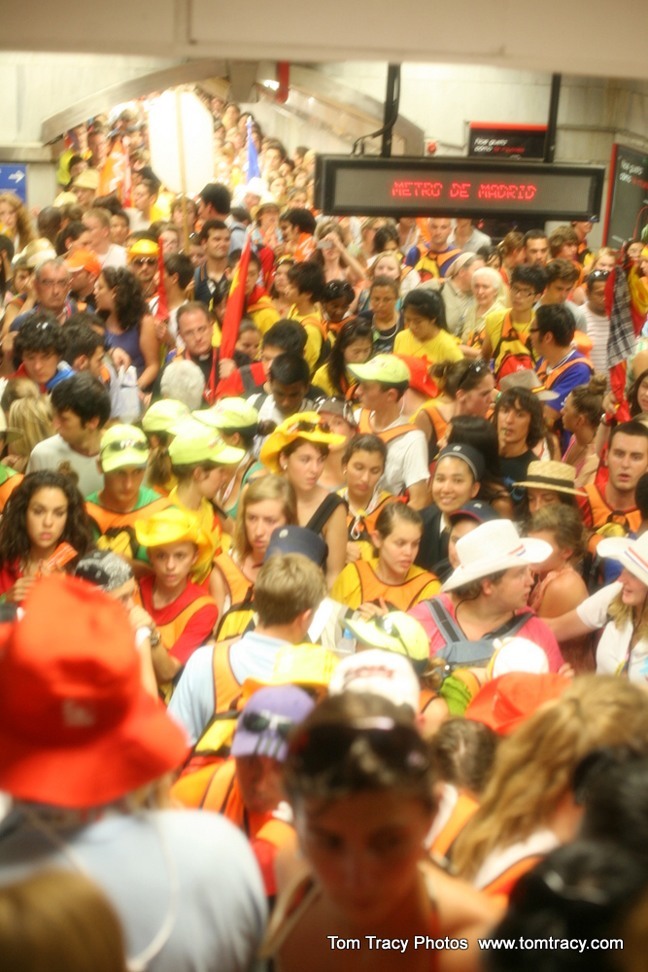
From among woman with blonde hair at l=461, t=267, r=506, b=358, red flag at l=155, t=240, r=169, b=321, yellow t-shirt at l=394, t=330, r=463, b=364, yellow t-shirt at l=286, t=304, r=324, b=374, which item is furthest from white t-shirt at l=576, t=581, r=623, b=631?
red flag at l=155, t=240, r=169, b=321

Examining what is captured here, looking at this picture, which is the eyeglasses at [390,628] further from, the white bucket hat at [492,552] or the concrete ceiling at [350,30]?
the concrete ceiling at [350,30]

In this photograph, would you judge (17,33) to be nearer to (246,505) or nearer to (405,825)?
(246,505)

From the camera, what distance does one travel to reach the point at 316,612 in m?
3.83

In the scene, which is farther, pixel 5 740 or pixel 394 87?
pixel 394 87

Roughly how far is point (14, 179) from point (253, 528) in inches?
460

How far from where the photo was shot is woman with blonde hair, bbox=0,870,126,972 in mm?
1391

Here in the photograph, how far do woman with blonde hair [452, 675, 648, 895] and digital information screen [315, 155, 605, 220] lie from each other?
A: 507 cm

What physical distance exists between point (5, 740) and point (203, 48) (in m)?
3.50

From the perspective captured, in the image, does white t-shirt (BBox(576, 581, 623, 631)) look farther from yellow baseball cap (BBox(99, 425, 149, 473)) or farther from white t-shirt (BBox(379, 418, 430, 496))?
yellow baseball cap (BBox(99, 425, 149, 473))

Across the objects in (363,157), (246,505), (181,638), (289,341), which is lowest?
(181,638)

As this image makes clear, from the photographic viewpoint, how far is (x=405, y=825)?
74.7 inches

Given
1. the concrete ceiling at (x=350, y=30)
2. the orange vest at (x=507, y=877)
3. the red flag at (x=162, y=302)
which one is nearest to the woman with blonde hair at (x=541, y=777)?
the orange vest at (x=507, y=877)

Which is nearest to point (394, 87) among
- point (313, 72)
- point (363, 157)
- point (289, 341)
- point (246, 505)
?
point (363, 157)

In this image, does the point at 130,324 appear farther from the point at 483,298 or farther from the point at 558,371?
the point at 483,298
